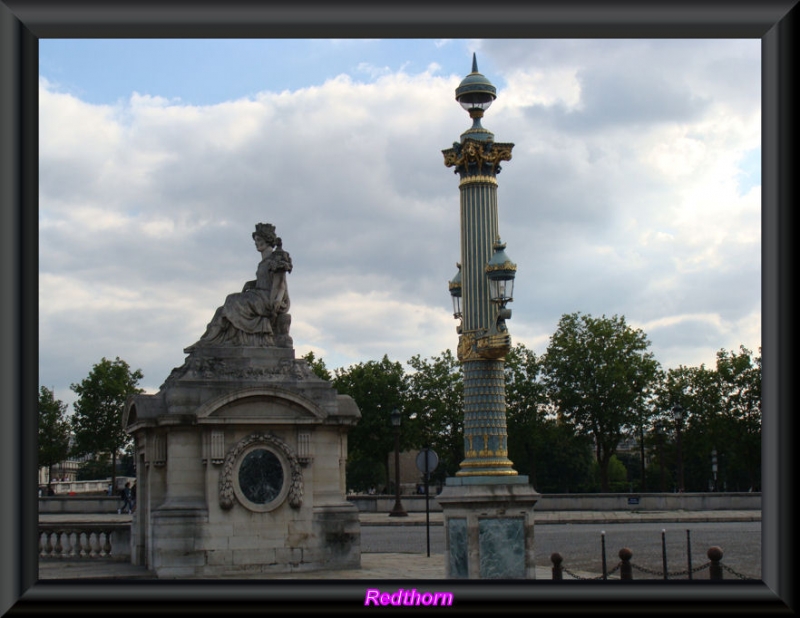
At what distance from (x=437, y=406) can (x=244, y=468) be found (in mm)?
48757

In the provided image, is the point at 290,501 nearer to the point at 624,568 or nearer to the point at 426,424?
the point at 624,568

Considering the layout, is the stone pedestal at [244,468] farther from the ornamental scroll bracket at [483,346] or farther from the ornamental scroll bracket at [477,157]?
the ornamental scroll bracket at [477,157]

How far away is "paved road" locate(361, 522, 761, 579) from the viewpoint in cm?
2173

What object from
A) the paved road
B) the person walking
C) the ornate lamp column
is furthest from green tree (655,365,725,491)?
the ornate lamp column

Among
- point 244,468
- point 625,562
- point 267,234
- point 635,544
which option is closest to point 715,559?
point 625,562

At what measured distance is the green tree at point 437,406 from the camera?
6919 centimetres

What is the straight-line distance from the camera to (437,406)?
6912cm

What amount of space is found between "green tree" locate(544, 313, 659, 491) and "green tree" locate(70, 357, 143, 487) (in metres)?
23.7

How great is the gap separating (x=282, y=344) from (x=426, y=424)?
48505 millimetres

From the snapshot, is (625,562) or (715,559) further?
(625,562)

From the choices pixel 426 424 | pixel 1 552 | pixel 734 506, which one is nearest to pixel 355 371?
pixel 426 424

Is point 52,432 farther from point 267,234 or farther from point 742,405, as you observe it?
point 267,234

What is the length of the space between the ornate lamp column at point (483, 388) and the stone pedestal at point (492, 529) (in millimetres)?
14

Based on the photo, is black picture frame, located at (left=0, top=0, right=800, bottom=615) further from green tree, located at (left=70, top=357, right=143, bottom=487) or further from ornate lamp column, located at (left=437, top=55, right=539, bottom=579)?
green tree, located at (left=70, top=357, right=143, bottom=487)
